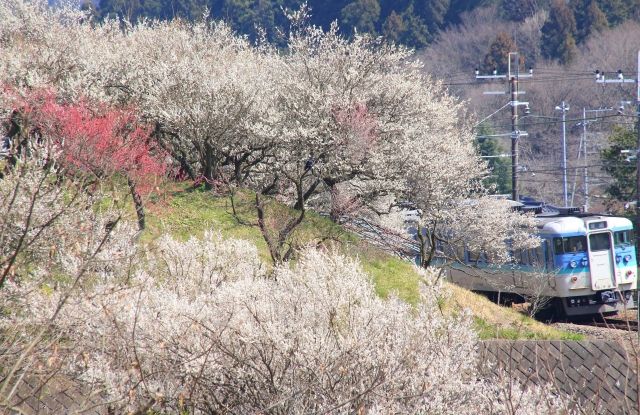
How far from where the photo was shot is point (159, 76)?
794 inches

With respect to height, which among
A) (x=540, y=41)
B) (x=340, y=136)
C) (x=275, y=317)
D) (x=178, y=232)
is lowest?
(x=275, y=317)

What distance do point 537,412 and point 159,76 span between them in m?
14.9

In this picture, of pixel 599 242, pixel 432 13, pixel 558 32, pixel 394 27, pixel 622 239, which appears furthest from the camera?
pixel 432 13

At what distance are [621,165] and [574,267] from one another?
1678 cm

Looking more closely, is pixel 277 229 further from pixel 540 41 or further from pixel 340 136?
pixel 540 41

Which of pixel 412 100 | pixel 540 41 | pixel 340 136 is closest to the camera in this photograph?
pixel 340 136

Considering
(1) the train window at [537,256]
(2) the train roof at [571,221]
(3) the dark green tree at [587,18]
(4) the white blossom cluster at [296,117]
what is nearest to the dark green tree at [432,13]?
(3) the dark green tree at [587,18]

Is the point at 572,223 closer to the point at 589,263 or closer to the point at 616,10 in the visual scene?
the point at 589,263

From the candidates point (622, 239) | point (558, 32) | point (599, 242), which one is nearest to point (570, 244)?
point (599, 242)

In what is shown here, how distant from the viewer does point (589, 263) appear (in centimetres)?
2239

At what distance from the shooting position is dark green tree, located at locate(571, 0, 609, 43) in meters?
71.8

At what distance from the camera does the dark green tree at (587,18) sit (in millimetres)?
71812

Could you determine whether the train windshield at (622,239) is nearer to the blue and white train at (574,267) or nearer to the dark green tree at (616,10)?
the blue and white train at (574,267)

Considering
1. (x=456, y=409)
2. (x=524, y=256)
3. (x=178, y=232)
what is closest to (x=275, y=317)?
(x=456, y=409)
